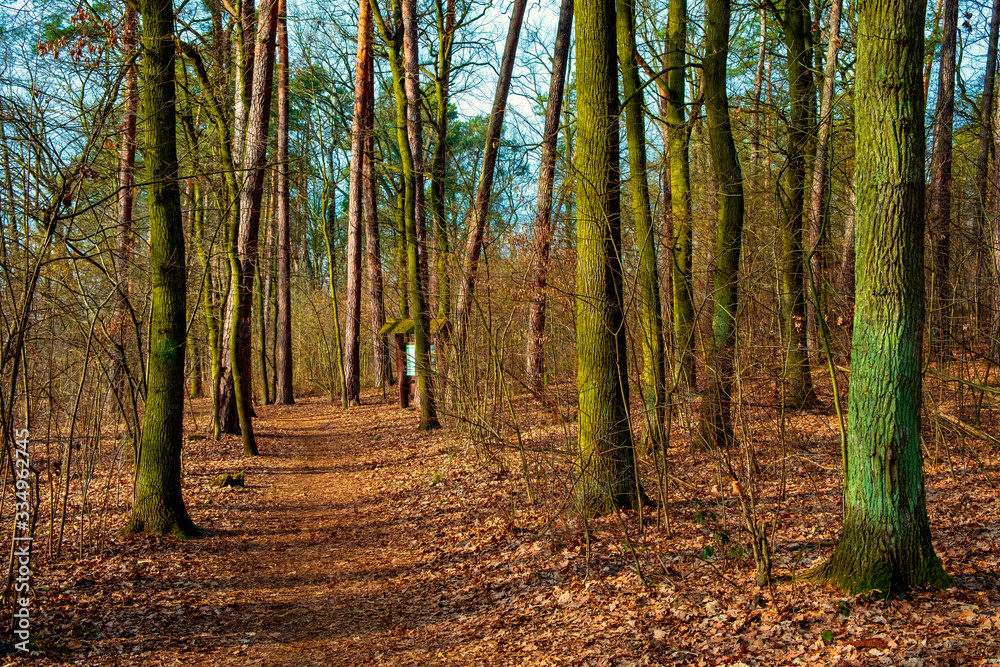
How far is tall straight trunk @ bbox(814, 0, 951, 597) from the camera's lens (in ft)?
14.0

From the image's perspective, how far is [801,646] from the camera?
13.1 feet

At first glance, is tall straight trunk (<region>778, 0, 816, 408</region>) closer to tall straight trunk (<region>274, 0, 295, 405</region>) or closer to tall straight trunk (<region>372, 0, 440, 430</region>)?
tall straight trunk (<region>372, 0, 440, 430</region>)

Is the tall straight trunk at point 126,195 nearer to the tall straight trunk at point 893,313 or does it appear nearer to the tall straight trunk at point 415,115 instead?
the tall straight trunk at point 415,115

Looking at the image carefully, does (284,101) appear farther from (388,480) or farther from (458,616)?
(458,616)

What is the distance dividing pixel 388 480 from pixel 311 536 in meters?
2.79

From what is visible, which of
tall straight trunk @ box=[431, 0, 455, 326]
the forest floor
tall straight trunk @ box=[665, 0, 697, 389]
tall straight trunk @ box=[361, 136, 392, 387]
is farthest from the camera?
tall straight trunk @ box=[361, 136, 392, 387]

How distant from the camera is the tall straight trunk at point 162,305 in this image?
22.7ft

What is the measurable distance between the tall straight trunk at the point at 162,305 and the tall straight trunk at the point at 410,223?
484 centimetres

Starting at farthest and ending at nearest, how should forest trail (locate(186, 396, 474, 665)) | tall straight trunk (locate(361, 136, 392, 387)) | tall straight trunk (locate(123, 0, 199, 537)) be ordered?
tall straight trunk (locate(361, 136, 392, 387))
tall straight trunk (locate(123, 0, 199, 537))
forest trail (locate(186, 396, 474, 665))

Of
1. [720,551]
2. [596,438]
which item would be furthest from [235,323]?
[720,551]

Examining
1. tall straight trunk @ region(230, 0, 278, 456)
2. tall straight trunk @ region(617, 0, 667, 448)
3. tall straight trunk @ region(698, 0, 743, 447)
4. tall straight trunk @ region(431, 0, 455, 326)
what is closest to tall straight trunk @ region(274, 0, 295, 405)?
tall straight trunk @ region(431, 0, 455, 326)

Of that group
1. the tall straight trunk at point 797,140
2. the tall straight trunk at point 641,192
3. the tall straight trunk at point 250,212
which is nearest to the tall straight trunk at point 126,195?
the tall straight trunk at point 250,212

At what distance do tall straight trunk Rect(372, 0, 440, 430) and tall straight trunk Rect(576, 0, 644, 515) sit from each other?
5.32 meters

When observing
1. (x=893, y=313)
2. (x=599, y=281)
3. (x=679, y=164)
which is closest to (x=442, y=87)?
(x=679, y=164)
